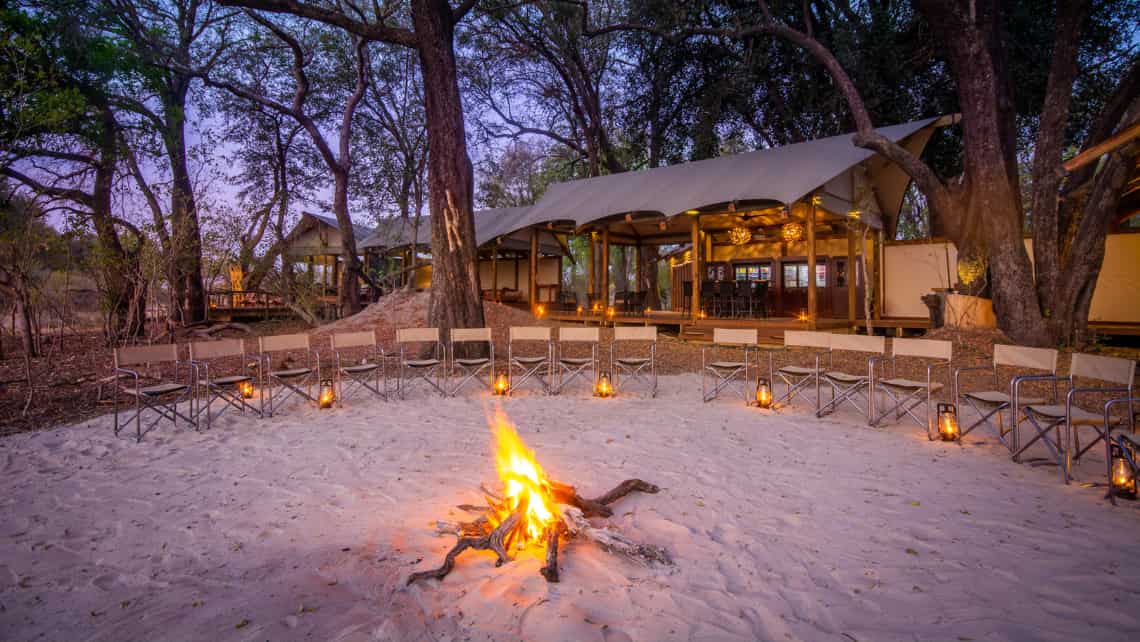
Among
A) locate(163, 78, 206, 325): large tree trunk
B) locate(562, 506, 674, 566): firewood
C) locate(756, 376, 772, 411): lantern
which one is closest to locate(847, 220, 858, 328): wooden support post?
locate(756, 376, 772, 411): lantern

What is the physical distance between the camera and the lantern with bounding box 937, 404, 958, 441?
497 centimetres

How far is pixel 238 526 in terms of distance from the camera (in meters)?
3.18

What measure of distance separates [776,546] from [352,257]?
15691mm

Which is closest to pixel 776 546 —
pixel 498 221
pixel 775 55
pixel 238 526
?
pixel 238 526

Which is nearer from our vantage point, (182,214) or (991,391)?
(991,391)

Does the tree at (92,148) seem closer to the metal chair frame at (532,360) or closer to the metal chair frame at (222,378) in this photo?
the metal chair frame at (222,378)

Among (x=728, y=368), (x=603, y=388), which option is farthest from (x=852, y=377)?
(x=603, y=388)

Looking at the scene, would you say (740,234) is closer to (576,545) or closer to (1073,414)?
(1073,414)

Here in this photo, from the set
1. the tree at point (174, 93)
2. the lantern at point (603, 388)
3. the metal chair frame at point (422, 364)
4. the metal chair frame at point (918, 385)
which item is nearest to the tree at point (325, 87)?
the tree at point (174, 93)

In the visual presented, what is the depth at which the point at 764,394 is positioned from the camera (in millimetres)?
Result: 6387

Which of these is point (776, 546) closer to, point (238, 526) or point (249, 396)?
point (238, 526)

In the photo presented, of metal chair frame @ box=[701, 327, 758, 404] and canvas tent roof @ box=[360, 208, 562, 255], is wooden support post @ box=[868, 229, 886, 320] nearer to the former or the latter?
metal chair frame @ box=[701, 327, 758, 404]

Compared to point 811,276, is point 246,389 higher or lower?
lower

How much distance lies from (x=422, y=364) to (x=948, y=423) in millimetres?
5894
